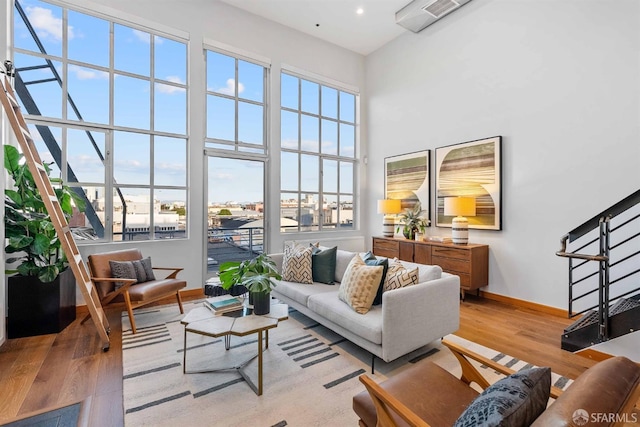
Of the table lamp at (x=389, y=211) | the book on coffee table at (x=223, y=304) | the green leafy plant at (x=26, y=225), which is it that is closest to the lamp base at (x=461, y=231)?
the table lamp at (x=389, y=211)

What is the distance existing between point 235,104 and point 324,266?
316 cm

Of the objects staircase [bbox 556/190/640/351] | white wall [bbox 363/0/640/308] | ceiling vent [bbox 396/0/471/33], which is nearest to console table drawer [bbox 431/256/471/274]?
white wall [bbox 363/0/640/308]

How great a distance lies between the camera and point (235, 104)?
497 centimetres

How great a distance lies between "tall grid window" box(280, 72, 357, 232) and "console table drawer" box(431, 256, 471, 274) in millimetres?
2270

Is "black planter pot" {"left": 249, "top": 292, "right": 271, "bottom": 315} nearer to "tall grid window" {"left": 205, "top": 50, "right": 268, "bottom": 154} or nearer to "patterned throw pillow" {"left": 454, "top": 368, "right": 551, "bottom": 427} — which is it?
"patterned throw pillow" {"left": 454, "top": 368, "right": 551, "bottom": 427}

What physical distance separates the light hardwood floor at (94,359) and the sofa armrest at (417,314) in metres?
0.66

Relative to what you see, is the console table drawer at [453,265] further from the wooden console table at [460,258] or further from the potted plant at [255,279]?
the potted plant at [255,279]

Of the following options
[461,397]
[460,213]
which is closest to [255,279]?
[461,397]

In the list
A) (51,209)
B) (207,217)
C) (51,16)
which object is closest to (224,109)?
(207,217)

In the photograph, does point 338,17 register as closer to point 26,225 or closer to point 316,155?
point 316,155

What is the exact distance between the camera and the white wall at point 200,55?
4.17 meters

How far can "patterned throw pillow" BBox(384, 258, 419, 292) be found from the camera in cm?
258

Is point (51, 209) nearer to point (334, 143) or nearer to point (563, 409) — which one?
point (563, 409)

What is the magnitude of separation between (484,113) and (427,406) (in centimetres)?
428
